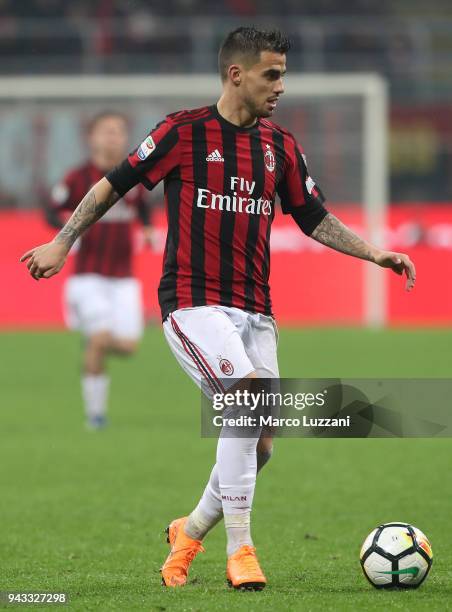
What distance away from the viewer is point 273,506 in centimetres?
752

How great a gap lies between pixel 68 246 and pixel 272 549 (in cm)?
191

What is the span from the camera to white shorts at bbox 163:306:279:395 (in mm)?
4930

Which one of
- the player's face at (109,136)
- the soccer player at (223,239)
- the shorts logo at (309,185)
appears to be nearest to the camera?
the soccer player at (223,239)

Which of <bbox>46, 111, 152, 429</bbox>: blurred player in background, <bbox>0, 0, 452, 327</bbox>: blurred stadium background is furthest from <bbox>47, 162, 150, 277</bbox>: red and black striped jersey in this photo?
<bbox>0, 0, 452, 327</bbox>: blurred stadium background

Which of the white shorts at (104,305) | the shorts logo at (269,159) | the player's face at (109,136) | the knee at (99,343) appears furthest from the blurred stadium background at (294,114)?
the shorts logo at (269,159)

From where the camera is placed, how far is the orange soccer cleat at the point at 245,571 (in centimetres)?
484

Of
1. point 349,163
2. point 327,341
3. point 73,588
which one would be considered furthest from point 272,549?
point 349,163

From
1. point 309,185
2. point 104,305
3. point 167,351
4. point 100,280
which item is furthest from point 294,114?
point 309,185

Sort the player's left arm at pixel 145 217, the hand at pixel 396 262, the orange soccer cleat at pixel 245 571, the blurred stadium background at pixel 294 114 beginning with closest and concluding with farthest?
the orange soccer cleat at pixel 245 571 < the hand at pixel 396 262 < the player's left arm at pixel 145 217 < the blurred stadium background at pixel 294 114

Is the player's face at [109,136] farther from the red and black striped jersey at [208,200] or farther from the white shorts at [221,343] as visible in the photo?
the white shorts at [221,343]

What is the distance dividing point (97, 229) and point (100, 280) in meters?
0.58

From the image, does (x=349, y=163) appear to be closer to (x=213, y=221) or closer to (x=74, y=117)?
(x=74, y=117)

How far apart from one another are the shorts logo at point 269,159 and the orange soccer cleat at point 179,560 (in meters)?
1.43

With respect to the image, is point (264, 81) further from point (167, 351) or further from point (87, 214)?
point (167, 351)
